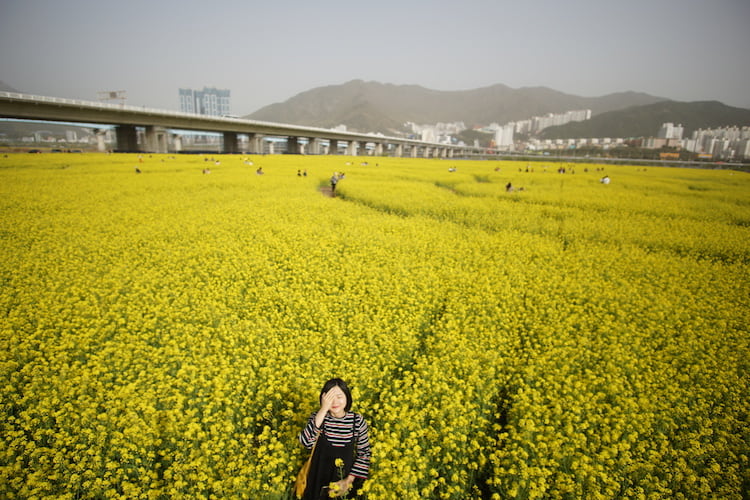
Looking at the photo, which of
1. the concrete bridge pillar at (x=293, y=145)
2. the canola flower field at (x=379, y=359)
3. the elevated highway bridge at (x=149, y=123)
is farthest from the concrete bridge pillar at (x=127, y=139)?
the canola flower field at (x=379, y=359)

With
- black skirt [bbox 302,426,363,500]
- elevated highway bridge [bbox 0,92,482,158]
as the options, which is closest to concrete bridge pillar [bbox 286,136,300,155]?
elevated highway bridge [bbox 0,92,482,158]

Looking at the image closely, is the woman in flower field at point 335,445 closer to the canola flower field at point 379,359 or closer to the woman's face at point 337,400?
the woman's face at point 337,400

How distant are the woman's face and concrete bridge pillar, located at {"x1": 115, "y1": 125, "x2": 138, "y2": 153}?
233 feet

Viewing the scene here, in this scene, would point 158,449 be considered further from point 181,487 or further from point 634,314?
point 634,314

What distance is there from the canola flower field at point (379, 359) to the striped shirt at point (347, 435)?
193mm

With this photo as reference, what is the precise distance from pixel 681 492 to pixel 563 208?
65.1 ft

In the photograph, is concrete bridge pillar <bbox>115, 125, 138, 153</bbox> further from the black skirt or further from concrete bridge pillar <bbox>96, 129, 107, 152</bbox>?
the black skirt

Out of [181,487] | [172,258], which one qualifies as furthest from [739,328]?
[172,258]

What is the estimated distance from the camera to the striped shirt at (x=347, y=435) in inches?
165

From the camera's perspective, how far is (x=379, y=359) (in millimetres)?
6320

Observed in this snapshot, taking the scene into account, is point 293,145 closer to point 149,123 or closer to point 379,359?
point 149,123

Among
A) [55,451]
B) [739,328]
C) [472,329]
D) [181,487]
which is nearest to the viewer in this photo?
[181,487]

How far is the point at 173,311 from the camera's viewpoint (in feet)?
25.2

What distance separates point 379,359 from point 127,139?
70603 mm
